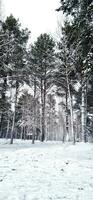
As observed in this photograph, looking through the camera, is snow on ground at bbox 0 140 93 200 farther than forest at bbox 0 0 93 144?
No

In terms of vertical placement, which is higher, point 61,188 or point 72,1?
point 72,1

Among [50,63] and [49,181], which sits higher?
[50,63]

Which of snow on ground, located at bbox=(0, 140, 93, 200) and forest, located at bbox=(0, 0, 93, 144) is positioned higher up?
forest, located at bbox=(0, 0, 93, 144)

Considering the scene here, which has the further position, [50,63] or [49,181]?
[50,63]

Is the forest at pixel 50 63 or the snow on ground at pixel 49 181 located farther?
the forest at pixel 50 63

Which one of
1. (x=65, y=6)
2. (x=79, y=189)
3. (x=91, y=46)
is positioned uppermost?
(x=65, y=6)

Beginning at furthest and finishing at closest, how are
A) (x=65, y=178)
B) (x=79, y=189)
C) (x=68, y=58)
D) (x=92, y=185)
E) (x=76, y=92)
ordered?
(x=76, y=92) < (x=68, y=58) < (x=65, y=178) < (x=92, y=185) < (x=79, y=189)

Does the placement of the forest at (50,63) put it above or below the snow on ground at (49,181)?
above

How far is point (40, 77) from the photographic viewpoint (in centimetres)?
2783

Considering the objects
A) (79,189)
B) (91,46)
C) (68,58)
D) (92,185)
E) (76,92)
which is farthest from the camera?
(76,92)

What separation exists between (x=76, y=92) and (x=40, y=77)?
5311mm

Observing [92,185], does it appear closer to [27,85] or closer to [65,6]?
[65,6]

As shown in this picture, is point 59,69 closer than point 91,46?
No

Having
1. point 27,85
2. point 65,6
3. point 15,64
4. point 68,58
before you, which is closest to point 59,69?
point 68,58
